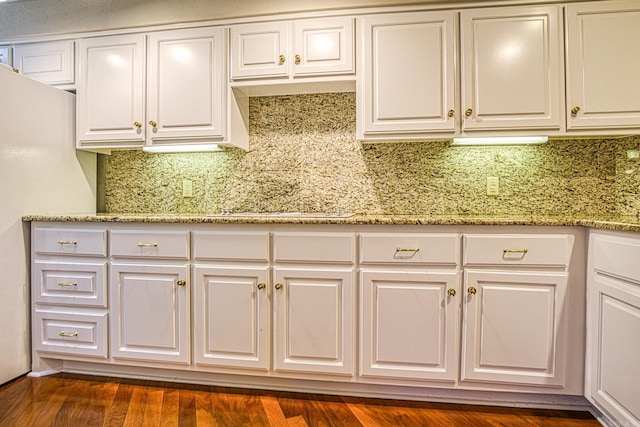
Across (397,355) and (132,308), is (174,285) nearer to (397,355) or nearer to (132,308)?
(132,308)

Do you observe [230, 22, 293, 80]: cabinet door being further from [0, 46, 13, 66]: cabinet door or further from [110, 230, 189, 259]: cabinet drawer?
[0, 46, 13, 66]: cabinet door

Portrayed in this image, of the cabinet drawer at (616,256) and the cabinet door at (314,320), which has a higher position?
the cabinet drawer at (616,256)

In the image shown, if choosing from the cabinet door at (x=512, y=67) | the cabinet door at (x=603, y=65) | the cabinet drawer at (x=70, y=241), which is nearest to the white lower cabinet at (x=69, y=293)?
the cabinet drawer at (x=70, y=241)

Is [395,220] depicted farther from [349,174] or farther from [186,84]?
[186,84]

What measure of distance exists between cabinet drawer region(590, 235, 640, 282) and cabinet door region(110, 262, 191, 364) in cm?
192

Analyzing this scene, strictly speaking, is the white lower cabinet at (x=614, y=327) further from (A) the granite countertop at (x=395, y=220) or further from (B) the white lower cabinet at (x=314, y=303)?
(B) the white lower cabinet at (x=314, y=303)

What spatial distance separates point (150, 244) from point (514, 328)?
184cm

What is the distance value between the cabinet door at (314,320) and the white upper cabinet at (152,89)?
1003mm

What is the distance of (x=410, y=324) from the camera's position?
1.60 metres

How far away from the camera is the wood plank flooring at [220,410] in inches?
59.2

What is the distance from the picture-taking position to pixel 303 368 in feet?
5.47

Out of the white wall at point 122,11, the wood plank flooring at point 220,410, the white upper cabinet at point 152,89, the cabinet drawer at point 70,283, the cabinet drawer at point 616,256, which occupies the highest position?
the white wall at point 122,11

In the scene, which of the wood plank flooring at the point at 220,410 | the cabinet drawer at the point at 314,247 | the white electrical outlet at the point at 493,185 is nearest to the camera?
the wood plank flooring at the point at 220,410

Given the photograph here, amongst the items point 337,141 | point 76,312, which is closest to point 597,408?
point 337,141
